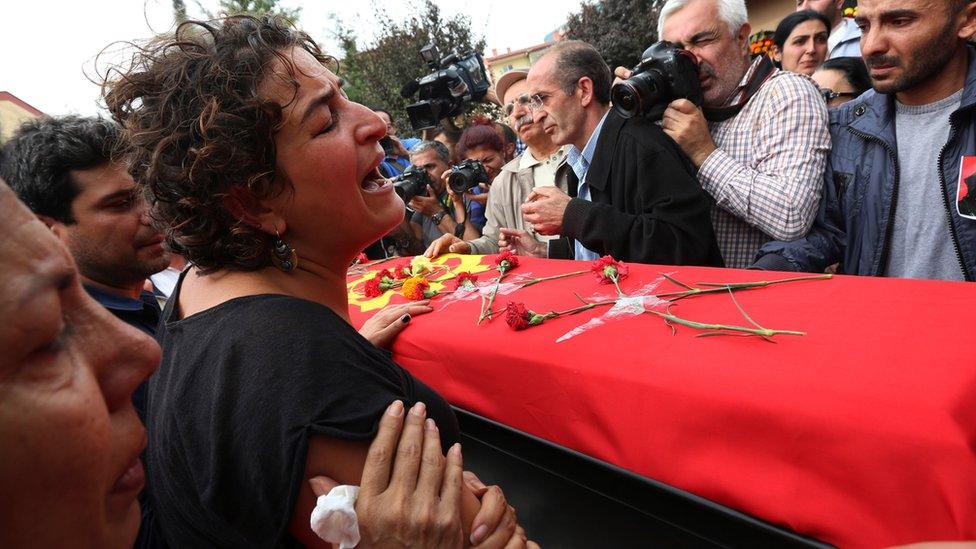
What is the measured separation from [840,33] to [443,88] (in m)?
3.60

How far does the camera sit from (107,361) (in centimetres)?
55

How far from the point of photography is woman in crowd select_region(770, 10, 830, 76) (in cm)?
446

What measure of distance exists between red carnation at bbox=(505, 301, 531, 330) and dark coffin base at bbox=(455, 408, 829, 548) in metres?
0.29

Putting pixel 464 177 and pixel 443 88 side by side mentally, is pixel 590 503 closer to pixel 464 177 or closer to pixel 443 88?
pixel 464 177

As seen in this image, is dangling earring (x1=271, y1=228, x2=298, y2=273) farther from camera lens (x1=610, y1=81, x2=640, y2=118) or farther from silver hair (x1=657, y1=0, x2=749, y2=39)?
silver hair (x1=657, y1=0, x2=749, y2=39)

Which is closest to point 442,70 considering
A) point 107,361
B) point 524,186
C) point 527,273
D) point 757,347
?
point 524,186

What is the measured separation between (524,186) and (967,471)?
9.81ft

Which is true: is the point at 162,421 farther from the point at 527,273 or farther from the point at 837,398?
the point at 527,273

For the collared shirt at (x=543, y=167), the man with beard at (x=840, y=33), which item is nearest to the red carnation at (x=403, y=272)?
the collared shirt at (x=543, y=167)

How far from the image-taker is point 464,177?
3.77 meters

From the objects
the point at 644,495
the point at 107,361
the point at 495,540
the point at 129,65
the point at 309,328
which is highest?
the point at 129,65

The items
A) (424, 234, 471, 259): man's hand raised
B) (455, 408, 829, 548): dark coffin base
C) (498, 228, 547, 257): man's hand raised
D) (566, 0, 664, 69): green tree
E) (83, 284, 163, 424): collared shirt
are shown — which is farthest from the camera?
(566, 0, 664, 69): green tree

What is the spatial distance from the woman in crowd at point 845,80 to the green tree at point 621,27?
22.7 ft

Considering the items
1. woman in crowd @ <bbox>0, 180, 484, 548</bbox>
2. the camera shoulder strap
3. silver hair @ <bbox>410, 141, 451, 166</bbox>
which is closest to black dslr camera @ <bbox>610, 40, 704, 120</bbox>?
the camera shoulder strap
